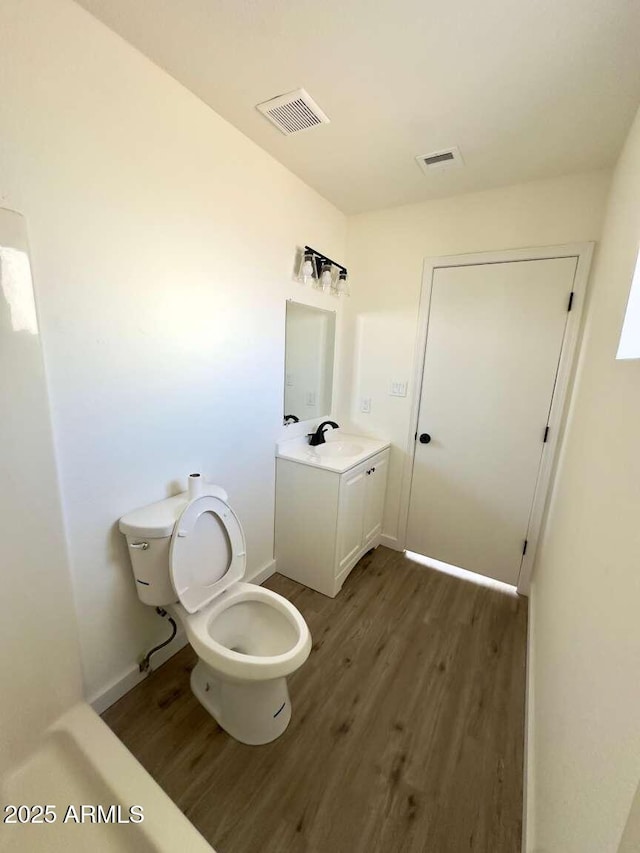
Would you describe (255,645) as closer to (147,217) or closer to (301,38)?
(147,217)

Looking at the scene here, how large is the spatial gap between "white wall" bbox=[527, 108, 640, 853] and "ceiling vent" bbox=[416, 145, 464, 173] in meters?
0.69

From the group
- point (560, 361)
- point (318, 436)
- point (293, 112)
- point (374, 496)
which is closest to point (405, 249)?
point (293, 112)

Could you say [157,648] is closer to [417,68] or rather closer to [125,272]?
[125,272]

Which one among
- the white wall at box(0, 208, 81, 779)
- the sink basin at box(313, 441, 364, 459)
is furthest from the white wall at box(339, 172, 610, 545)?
the white wall at box(0, 208, 81, 779)

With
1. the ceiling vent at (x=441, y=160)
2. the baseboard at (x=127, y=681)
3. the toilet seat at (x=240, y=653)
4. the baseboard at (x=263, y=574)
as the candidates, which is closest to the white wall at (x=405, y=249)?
the ceiling vent at (x=441, y=160)

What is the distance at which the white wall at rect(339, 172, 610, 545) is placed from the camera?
6.07 ft

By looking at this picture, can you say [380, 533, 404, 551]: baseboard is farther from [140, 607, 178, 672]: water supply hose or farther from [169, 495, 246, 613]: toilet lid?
[140, 607, 178, 672]: water supply hose

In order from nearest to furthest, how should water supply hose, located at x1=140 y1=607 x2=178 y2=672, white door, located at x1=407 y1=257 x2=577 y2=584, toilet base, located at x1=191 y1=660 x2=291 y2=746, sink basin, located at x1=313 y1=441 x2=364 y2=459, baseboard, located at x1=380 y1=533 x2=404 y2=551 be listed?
toilet base, located at x1=191 y1=660 x2=291 y2=746 < water supply hose, located at x1=140 y1=607 x2=178 y2=672 < white door, located at x1=407 y1=257 x2=577 y2=584 < sink basin, located at x1=313 y1=441 x2=364 y2=459 < baseboard, located at x1=380 y1=533 x2=404 y2=551

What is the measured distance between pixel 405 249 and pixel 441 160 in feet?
1.91

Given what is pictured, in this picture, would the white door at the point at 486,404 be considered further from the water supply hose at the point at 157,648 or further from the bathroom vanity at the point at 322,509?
the water supply hose at the point at 157,648

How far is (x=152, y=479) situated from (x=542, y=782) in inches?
66.5

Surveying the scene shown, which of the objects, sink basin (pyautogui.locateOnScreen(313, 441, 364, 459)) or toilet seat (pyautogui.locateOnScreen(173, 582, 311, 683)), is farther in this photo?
sink basin (pyautogui.locateOnScreen(313, 441, 364, 459))

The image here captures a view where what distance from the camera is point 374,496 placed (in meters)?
2.44

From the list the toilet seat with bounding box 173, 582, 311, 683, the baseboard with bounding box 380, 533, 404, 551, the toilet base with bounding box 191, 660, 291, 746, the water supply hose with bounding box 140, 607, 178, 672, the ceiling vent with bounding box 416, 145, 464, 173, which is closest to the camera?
the toilet seat with bounding box 173, 582, 311, 683
